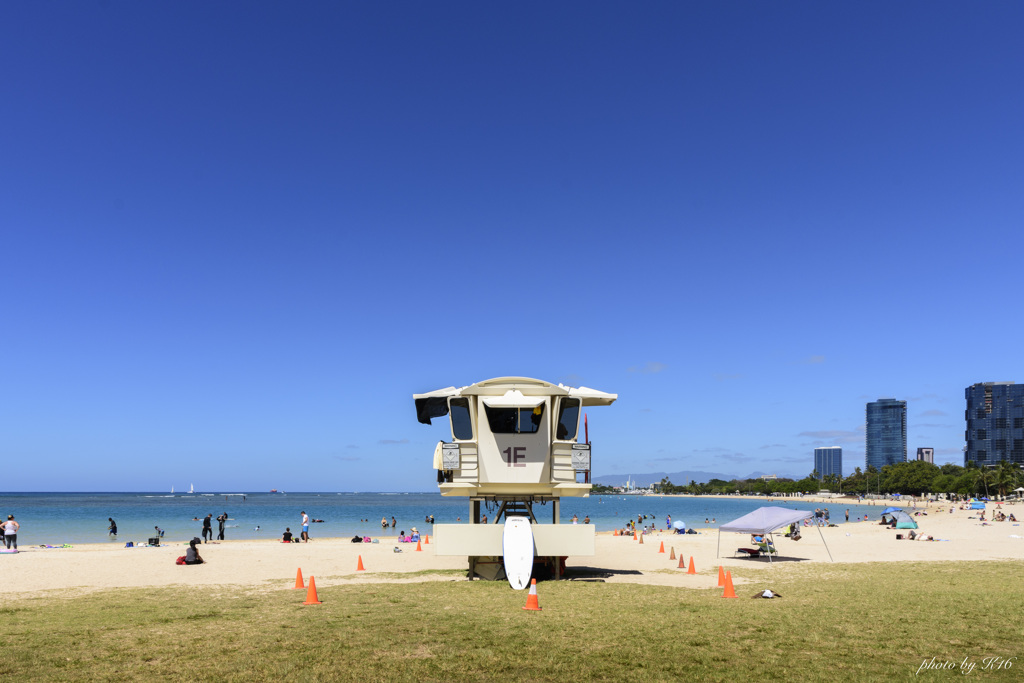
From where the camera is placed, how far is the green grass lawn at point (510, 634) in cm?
852

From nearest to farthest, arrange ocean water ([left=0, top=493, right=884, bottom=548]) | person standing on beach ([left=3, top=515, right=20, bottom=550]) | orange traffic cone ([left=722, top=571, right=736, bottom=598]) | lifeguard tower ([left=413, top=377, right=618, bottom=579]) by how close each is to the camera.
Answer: orange traffic cone ([left=722, top=571, right=736, bottom=598]), lifeguard tower ([left=413, top=377, right=618, bottom=579]), person standing on beach ([left=3, top=515, right=20, bottom=550]), ocean water ([left=0, top=493, right=884, bottom=548])

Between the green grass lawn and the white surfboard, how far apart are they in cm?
77

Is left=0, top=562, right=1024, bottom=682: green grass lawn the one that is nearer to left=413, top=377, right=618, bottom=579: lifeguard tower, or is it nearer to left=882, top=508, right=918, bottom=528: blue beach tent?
left=413, top=377, right=618, bottom=579: lifeguard tower

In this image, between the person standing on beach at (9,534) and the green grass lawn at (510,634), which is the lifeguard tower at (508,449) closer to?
the green grass lawn at (510,634)

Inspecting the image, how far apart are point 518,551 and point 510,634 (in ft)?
21.5

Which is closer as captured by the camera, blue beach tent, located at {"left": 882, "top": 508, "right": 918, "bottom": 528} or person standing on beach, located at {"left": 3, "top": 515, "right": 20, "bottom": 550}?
person standing on beach, located at {"left": 3, "top": 515, "right": 20, "bottom": 550}

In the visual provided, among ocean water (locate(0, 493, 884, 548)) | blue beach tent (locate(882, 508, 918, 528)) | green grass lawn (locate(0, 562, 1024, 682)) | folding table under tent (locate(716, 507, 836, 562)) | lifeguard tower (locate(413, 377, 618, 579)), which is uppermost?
lifeguard tower (locate(413, 377, 618, 579))

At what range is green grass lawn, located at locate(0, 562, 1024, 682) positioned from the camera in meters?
8.52

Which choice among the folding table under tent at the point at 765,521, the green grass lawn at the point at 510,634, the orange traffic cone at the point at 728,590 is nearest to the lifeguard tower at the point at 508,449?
the green grass lawn at the point at 510,634

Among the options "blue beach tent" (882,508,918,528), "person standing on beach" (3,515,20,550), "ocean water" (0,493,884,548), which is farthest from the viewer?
"ocean water" (0,493,884,548)

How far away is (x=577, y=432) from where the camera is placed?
761 inches

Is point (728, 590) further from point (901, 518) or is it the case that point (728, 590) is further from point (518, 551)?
point (901, 518)

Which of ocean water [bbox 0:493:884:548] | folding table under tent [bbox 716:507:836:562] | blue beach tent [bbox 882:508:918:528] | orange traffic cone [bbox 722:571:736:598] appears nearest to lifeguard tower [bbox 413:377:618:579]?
ocean water [bbox 0:493:884:548]

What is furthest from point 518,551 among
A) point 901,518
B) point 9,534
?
point 901,518
